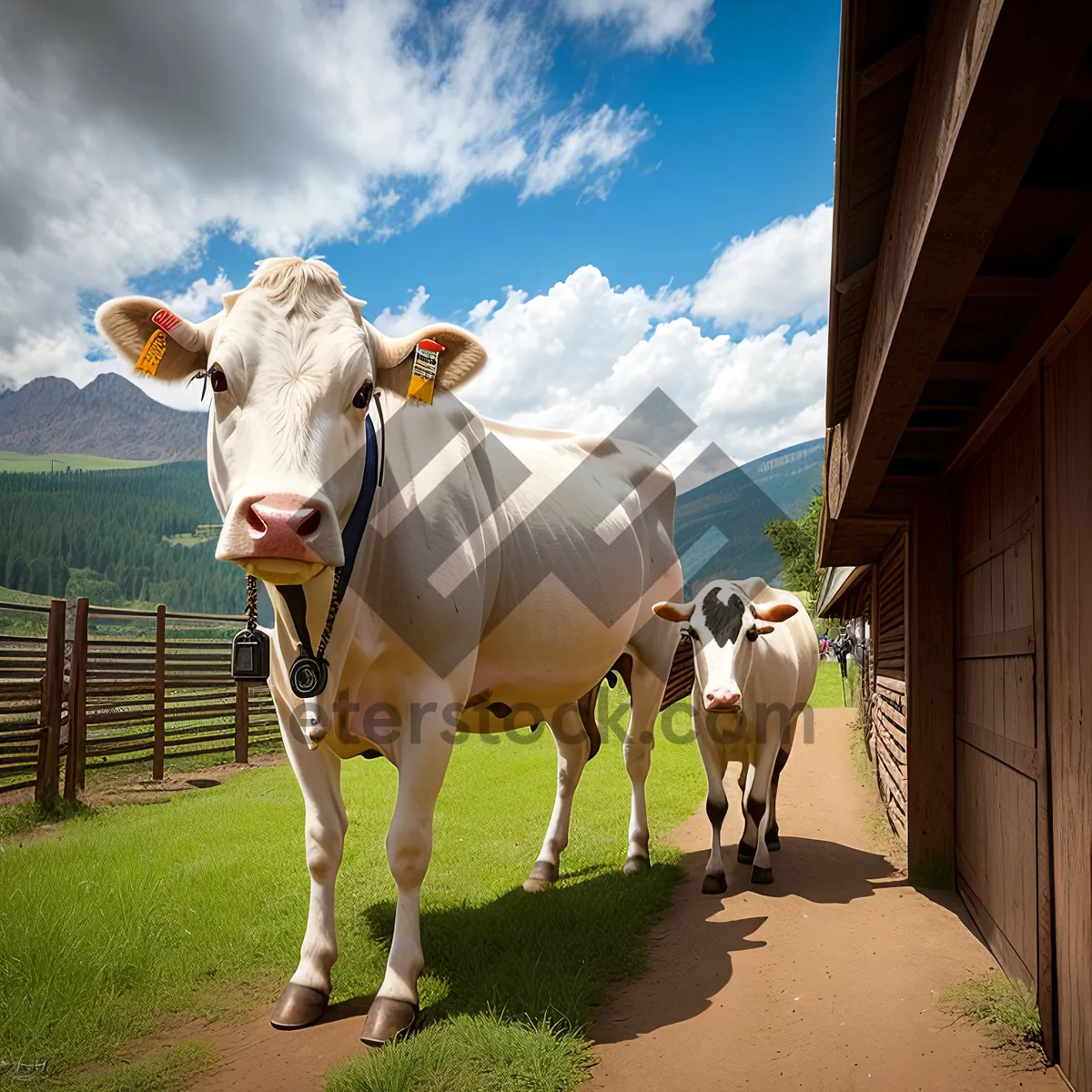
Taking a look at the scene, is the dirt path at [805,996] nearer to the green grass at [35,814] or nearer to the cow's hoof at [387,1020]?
the cow's hoof at [387,1020]

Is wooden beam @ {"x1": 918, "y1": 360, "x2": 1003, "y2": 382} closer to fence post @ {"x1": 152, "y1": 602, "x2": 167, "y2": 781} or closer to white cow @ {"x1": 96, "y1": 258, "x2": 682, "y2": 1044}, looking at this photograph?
white cow @ {"x1": 96, "y1": 258, "x2": 682, "y2": 1044}

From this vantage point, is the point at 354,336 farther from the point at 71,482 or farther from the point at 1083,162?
the point at 71,482

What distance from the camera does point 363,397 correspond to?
3123 mm

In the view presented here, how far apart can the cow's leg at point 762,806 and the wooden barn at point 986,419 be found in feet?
2.85

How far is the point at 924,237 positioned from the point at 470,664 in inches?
92.0

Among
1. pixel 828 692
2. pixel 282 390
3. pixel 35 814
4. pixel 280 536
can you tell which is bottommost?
pixel 828 692

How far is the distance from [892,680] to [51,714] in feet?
26.8

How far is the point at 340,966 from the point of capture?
12.8ft

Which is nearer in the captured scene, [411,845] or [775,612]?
[411,845]

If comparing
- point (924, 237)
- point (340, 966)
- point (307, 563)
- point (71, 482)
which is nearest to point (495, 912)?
point (340, 966)

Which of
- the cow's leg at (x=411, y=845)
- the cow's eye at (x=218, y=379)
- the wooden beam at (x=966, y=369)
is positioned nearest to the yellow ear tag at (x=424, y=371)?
the cow's eye at (x=218, y=379)

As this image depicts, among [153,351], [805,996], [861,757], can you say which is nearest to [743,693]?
[805,996]

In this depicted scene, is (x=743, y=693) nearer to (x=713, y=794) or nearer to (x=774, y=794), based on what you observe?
(x=713, y=794)

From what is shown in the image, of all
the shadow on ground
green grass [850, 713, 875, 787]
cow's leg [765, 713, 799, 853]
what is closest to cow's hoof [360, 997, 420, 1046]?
the shadow on ground
